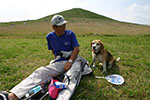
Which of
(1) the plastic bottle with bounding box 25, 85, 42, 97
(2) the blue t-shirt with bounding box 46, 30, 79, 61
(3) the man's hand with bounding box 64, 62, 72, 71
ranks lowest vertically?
(1) the plastic bottle with bounding box 25, 85, 42, 97

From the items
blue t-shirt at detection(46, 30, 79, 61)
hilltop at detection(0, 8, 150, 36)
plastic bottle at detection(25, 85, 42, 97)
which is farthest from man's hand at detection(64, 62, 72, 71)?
hilltop at detection(0, 8, 150, 36)

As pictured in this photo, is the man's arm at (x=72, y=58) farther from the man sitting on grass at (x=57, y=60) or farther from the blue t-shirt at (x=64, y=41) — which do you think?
the blue t-shirt at (x=64, y=41)

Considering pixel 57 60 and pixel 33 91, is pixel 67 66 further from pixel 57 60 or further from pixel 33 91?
pixel 33 91

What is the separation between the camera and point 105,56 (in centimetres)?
391

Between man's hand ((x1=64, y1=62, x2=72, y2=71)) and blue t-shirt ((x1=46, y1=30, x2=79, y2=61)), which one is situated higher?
blue t-shirt ((x1=46, y1=30, x2=79, y2=61))

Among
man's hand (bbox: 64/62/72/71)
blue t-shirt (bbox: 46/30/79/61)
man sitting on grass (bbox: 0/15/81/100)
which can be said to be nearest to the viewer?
man sitting on grass (bbox: 0/15/81/100)

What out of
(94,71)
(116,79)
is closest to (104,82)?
(116,79)

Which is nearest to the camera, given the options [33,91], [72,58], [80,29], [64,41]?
[33,91]

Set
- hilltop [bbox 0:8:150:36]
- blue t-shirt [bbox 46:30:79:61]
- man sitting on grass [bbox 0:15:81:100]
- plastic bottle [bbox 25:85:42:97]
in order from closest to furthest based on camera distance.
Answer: plastic bottle [bbox 25:85:42:97] < man sitting on grass [bbox 0:15:81:100] < blue t-shirt [bbox 46:30:79:61] < hilltop [bbox 0:8:150:36]

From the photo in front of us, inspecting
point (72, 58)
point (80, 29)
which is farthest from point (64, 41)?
point (80, 29)

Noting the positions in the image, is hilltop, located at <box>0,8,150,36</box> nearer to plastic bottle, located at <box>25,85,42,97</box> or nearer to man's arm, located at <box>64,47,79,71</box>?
man's arm, located at <box>64,47,79,71</box>

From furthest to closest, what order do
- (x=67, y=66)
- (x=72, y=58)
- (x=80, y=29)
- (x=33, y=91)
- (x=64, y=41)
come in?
(x=80, y=29) < (x=64, y=41) < (x=72, y=58) < (x=67, y=66) < (x=33, y=91)

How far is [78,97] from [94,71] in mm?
1503

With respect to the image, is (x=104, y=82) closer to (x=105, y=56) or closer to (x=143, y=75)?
(x=105, y=56)
